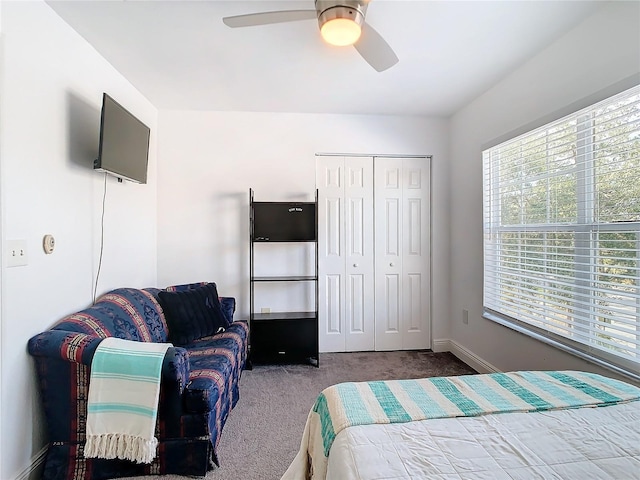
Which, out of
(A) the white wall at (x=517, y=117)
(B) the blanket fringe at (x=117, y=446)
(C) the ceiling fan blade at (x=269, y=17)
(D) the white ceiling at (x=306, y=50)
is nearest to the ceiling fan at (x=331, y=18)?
(C) the ceiling fan blade at (x=269, y=17)

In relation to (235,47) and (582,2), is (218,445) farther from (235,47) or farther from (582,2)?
(582,2)

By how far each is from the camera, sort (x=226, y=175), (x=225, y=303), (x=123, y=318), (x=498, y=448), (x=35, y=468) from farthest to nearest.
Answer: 1. (x=226, y=175)
2. (x=225, y=303)
3. (x=123, y=318)
4. (x=35, y=468)
5. (x=498, y=448)

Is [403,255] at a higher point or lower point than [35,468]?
higher

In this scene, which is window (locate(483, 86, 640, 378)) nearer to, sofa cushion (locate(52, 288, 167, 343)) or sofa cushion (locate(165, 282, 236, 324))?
sofa cushion (locate(165, 282, 236, 324))

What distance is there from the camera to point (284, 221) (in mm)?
3229

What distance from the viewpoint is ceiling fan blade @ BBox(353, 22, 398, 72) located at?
1741 millimetres

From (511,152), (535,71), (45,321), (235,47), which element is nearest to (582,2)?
(535,71)

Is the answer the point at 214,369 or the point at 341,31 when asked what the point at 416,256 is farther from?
the point at 341,31

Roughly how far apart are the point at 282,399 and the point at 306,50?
99.6 inches

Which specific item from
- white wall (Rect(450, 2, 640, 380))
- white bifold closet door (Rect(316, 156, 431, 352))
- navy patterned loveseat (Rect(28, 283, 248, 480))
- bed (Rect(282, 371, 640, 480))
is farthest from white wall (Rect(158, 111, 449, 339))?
bed (Rect(282, 371, 640, 480))

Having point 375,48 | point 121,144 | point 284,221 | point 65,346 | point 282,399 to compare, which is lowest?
point 282,399

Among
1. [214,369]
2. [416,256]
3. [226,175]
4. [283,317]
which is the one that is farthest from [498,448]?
[226,175]

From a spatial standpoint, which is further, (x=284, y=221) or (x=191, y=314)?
(x=284, y=221)

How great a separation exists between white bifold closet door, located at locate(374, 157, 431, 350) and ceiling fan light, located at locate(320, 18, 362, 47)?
6.62 ft
